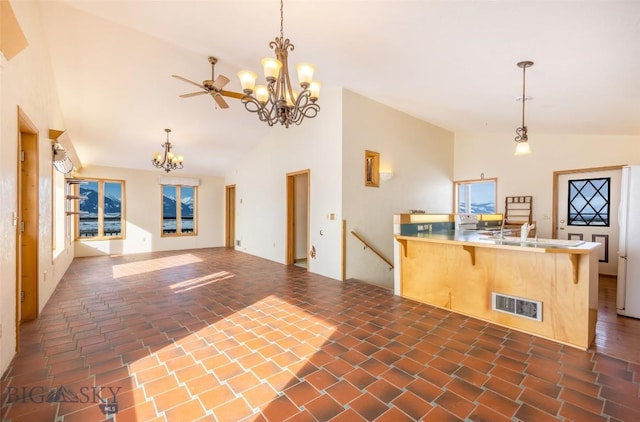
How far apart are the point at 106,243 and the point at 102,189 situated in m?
1.52

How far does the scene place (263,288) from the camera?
4.50 meters

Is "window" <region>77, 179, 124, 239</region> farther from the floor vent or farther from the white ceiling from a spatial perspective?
the floor vent

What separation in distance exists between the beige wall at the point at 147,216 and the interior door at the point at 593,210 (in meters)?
9.31

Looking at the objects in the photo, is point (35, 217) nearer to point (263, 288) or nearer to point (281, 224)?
point (263, 288)

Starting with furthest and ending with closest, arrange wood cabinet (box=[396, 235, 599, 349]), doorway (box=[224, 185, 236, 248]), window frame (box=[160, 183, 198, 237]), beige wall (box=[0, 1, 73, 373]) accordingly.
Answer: doorway (box=[224, 185, 236, 248])
window frame (box=[160, 183, 198, 237])
wood cabinet (box=[396, 235, 599, 349])
beige wall (box=[0, 1, 73, 373])

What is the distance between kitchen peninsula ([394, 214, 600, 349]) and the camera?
2.59 metres

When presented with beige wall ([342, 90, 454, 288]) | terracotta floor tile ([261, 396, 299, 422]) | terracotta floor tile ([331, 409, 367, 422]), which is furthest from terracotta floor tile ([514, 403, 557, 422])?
beige wall ([342, 90, 454, 288])

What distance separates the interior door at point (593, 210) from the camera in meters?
5.34

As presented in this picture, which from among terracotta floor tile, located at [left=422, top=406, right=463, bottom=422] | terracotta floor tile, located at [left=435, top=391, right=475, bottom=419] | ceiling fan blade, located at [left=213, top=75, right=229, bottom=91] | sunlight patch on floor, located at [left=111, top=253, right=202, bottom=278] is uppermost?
ceiling fan blade, located at [left=213, top=75, right=229, bottom=91]

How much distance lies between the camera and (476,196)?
24.6ft

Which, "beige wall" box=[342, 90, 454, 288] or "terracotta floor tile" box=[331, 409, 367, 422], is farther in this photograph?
"beige wall" box=[342, 90, 454, 288]

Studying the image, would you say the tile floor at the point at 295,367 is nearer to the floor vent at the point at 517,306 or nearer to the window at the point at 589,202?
the floor vent at the point at 517,306

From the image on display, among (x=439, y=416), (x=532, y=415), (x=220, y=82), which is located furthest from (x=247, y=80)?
(x=532, y=415)

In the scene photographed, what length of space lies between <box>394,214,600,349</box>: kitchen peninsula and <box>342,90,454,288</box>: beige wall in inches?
53.3
